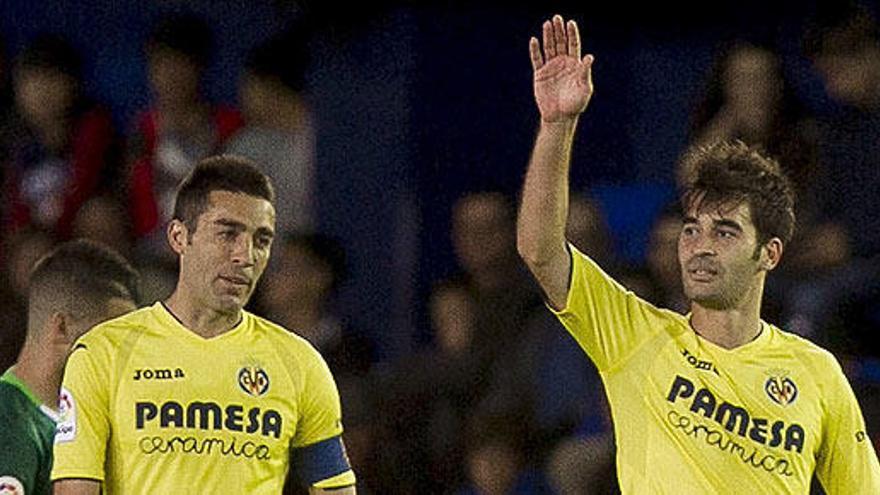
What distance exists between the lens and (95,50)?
13562 mm

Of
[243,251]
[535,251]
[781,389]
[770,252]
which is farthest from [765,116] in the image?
[243,251]

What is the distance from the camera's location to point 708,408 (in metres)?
8.21

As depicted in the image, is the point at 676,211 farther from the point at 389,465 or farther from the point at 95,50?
the point at 95,50

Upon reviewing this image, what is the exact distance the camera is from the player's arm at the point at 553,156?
7938 mm

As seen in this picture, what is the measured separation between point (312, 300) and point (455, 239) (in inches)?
32.9

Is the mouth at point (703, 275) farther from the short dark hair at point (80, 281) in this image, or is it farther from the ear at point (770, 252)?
the short dark hair at point (80, 281)

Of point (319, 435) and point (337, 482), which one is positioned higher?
point (319, 435)

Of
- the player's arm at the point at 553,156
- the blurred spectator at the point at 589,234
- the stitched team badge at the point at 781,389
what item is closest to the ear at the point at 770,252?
the stitched team badge at the point at 781,389

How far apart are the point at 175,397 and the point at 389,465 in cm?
337

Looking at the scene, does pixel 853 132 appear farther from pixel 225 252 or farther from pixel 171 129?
pixel 225 252

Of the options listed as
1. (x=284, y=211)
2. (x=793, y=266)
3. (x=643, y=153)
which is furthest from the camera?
(x=643, y=153)

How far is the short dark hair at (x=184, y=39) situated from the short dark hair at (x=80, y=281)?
3482 millimetres

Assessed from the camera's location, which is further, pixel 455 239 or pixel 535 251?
pixel 455 239

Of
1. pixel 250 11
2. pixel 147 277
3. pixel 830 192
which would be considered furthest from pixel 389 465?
pixel 250 11
